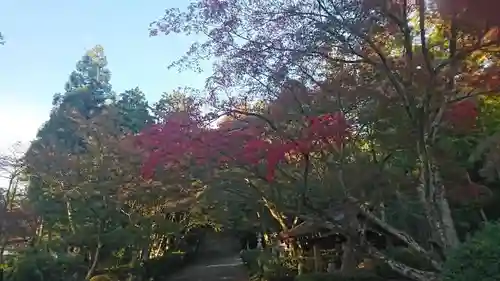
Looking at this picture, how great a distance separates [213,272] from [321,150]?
12974mm

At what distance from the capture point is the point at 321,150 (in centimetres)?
846

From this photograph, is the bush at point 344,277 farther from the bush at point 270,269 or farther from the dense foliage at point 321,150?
the bush at point 270,269

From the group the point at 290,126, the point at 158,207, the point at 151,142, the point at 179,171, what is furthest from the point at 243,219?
the point at 290,126

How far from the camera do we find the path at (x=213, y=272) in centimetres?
1792

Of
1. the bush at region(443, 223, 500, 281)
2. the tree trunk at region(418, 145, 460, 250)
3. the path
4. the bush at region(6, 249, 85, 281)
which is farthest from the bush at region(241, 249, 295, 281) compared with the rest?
the bush at region(443, 223, 500, 281)

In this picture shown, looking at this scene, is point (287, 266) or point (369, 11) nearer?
point (369, 11)

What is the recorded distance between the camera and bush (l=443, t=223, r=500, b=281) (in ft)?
14.4

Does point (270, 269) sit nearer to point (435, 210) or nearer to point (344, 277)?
point (344, 277)

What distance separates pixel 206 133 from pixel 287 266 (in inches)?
290

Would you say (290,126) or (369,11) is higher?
(369,11)

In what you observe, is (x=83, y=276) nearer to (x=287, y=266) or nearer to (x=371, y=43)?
(x=287, y=266)

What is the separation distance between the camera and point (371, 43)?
6.43 meters

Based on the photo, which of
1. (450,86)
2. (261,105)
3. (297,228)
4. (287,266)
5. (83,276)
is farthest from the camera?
(83,276)

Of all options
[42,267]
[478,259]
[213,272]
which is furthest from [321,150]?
[213,272]
